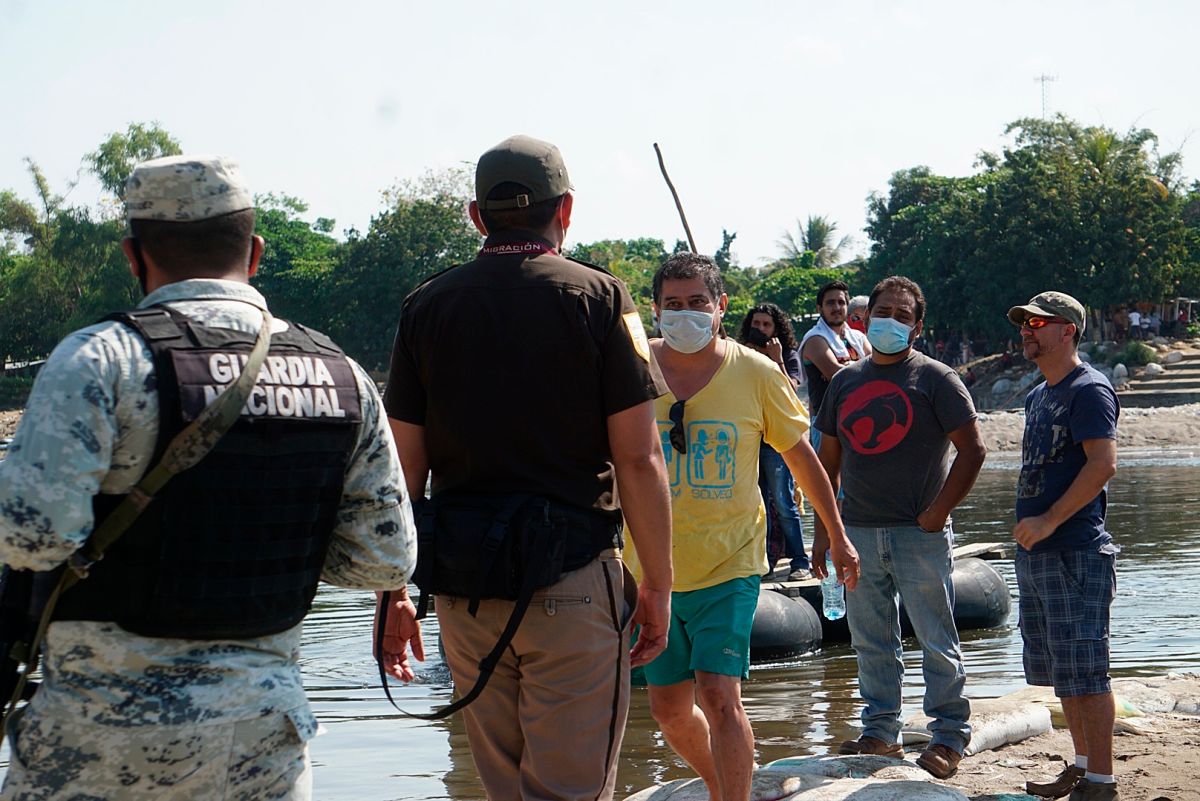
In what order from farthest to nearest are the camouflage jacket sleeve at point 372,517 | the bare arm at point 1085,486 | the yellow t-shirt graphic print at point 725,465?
the bare arm at point 1085,486, the yellow t-shirt graphic print at point 725,465, the camouflage jacket sleeve at point 372,517

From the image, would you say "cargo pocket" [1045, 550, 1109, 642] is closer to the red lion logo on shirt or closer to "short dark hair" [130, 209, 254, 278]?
the red lion logo on shirt

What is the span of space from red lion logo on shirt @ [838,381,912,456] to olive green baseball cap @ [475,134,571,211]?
2.76 metres

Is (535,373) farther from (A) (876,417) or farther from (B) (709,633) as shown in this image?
(A) (876,417)

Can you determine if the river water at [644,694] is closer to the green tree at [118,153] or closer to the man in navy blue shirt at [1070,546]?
the man in navy blue shirt at [1070,546]

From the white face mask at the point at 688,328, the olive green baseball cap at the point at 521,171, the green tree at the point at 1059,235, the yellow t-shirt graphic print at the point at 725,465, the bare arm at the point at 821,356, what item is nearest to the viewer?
the olive green baseball cap at the point at 521,171

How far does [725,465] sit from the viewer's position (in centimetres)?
537

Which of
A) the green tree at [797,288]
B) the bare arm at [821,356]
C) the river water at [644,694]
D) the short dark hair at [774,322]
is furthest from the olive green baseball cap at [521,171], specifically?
the green tree at [797,288]

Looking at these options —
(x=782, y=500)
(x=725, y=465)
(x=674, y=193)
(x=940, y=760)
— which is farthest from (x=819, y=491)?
(x=674, y=193)

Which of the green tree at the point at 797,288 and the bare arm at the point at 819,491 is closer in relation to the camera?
the bare arm at the point at 819,491

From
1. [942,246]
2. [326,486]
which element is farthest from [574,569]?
[942,246]

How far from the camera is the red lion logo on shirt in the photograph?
21.5ft

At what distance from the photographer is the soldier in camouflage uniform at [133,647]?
2.61 meters

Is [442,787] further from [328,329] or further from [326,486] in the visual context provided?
[328,329]

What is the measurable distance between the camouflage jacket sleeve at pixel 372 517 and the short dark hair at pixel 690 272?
2.52 m
